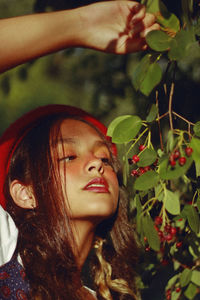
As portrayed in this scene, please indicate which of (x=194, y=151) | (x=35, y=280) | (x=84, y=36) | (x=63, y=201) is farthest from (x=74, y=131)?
(x=194, y=151)

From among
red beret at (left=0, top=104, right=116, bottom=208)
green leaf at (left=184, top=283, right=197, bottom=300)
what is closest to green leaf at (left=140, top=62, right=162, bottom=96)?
green leaf at (left=184, top=283, right=197, bottom=300)

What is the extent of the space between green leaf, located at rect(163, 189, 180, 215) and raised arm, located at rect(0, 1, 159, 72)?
496 millimetres

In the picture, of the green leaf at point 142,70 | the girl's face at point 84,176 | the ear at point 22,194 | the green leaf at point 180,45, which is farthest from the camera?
the ear at point 22,194

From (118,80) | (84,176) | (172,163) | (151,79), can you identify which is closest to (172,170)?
(172,163)

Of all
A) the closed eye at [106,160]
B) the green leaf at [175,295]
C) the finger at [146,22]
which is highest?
the finger at [146,22]

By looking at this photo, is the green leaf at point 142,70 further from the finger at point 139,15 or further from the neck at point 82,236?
the neck at point 82,236

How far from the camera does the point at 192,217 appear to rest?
1.40 m

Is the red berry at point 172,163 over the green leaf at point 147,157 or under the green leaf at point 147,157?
under

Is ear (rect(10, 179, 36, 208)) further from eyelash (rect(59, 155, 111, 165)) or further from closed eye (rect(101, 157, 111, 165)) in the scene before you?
closed eye (rect(101, 157, 111, 165))

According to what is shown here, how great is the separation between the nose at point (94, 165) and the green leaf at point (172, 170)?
0.60 m

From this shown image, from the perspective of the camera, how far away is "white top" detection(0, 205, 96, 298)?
171cm

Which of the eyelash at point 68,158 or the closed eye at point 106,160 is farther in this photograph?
the closed eye at point 106,160

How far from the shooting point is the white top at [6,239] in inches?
67.5

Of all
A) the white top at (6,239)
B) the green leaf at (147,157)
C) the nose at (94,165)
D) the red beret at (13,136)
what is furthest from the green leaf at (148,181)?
the red beret at (13,136)
